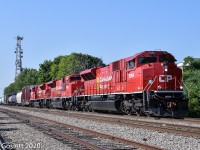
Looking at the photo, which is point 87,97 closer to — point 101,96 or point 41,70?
point 101,96

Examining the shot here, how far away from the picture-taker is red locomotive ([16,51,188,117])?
60.7 ft

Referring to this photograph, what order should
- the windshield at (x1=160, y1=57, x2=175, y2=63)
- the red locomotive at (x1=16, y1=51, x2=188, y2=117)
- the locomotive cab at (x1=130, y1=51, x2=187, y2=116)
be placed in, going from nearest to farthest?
the locomotive cab at (x1=130, y1=51, x2=187, y2=116) < the red locomotive at (x1=16, y1=51, x2=188, y2=117) < the windshield at (x1=160, y1=57, x2=175, y2=63)

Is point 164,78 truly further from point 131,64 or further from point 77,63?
point 77,63

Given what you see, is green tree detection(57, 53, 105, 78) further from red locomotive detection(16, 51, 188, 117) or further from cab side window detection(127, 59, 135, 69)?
cab side window detection(127, 59, 135, 69)

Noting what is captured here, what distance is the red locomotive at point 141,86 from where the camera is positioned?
18.5m

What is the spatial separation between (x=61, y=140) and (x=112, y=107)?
494 inches

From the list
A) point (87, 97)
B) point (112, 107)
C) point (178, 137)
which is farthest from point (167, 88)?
point (87, 97)

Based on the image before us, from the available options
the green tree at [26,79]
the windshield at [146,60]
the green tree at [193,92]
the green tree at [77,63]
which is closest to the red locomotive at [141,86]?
the windshield at [146,60]

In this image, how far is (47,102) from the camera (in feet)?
160

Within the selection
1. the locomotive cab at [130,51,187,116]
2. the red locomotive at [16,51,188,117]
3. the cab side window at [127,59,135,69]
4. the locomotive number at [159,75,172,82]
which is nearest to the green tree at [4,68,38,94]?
the red locomotive at [16,51,188,117]

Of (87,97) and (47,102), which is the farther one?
(47,102)

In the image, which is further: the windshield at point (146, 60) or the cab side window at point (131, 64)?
the cab side window at point (131, 64)

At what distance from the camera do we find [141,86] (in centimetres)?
1944

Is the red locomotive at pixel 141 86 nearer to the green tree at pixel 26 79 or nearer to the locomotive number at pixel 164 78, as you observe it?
the locomotive number at pixel 164 78
